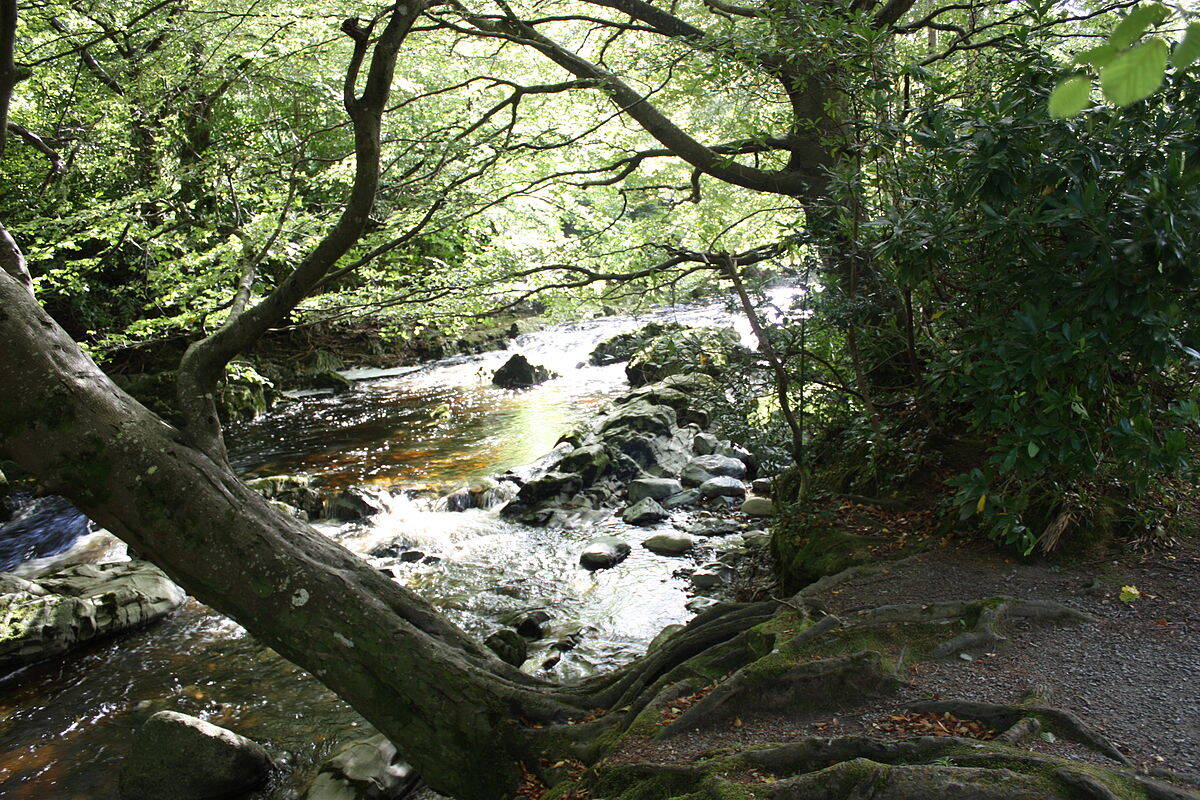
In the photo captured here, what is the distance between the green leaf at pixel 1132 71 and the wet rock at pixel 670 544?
750 centimetres

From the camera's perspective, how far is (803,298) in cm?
556

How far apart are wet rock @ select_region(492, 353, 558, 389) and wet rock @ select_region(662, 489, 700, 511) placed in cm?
940

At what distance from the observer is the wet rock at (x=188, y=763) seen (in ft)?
15.4

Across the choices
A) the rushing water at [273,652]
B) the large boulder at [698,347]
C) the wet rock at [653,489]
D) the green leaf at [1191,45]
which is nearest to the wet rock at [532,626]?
the rushing water at [273,652]

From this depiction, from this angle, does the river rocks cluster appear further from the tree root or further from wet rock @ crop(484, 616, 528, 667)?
the tree root

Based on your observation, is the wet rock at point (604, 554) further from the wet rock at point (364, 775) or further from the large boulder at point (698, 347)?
the wet rock at point (364, 775)

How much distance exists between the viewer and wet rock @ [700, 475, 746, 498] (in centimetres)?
988

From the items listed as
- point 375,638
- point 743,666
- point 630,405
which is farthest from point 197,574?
point 630,405

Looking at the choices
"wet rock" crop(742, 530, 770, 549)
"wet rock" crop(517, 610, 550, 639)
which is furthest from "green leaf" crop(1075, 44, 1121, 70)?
"wet rock" crop(742, 530, 770, 549)

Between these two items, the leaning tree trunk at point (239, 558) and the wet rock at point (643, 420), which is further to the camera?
the wet rock at point (643, 420)

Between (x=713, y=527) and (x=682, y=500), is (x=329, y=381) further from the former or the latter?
(x=713, y=527)

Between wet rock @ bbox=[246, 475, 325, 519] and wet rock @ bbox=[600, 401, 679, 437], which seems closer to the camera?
wet rock @ bbox=[246, 475, 325, 519]

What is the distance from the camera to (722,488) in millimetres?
9922

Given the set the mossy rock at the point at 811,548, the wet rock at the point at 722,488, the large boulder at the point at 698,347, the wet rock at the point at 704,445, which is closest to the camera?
the mossy rock at the point at 811,548
